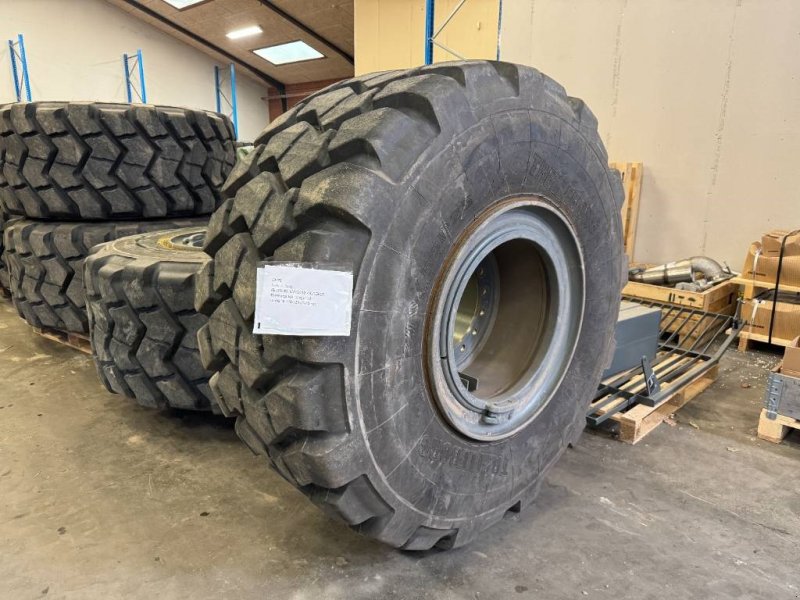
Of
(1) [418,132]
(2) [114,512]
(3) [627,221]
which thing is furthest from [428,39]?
(2) [114,512]

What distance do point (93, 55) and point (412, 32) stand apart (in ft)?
31.7

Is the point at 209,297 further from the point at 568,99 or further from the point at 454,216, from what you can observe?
the point at 568,99

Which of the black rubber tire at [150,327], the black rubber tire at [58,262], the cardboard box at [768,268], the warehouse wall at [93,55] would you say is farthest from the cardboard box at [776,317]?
the warehouse wall at [93,55]

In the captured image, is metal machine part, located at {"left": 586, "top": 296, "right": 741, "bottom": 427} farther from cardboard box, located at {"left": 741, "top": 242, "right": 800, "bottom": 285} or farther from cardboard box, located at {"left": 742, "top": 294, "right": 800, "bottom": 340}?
cardboard box, located at {"left": 741, "top": 242, "right": 800, "bottom": 285}

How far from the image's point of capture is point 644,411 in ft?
9.36

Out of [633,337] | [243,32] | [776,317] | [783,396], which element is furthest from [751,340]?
[243,32]

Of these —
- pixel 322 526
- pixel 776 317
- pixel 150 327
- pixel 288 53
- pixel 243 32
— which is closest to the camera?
pixel 322 526

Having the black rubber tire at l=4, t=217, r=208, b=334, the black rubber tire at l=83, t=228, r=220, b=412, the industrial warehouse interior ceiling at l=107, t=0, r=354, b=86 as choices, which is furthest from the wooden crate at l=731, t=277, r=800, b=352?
the industrial warehouse interior ceiling at l=107, t=0, r=354, b=86

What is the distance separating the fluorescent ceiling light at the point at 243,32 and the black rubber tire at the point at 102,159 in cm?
1140

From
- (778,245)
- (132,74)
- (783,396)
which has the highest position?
(132,74)

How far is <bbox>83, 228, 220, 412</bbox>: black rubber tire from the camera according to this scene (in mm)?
2414

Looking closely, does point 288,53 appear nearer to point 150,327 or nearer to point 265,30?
point 265,30

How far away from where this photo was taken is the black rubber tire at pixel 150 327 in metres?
2.41

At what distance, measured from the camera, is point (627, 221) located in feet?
19.0
